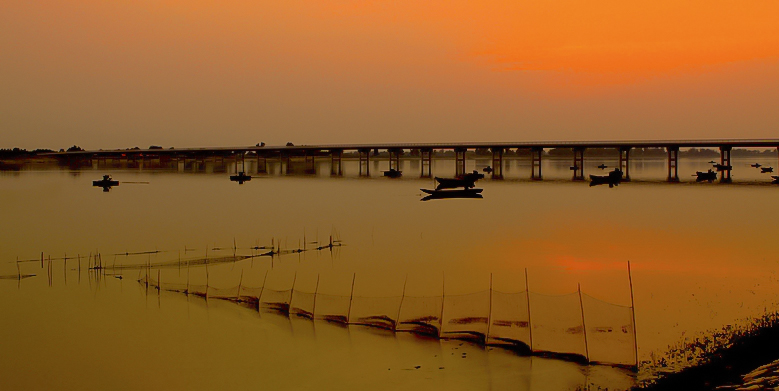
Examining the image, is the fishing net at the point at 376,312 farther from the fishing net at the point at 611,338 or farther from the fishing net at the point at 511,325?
the fishing net at the point at 611,338

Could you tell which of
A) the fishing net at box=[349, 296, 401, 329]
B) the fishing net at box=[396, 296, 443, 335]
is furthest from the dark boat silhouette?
the fishing net at box=[396, 296, 443, 335]

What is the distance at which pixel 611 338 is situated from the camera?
69.5 ft

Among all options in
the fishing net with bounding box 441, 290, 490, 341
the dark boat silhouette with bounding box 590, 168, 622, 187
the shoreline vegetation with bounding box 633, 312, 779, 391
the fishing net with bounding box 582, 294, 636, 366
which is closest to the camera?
the shoreline vegetation with bounding box 633, 312, 779, 391

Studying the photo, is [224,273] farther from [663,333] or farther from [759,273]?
[759,273]

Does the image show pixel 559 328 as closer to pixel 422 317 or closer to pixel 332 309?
pixel 422 317

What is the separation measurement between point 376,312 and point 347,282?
8.78 m

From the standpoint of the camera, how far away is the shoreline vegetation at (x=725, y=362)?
54.1 ft

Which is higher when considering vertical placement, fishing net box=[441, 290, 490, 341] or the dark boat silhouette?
the dark boat silhouette

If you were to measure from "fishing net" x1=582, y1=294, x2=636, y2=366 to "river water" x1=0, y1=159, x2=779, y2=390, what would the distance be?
583 mm

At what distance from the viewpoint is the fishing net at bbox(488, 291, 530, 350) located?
71.3ft

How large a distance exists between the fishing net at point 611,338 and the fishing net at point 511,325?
1.81 m

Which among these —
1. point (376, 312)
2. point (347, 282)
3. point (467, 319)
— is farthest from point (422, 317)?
point (347, 282)

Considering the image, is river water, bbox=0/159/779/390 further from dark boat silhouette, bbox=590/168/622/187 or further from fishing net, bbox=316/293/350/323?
dark boat silhouette, bbox=590/168/622/187

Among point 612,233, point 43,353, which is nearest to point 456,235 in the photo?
point 612,233
